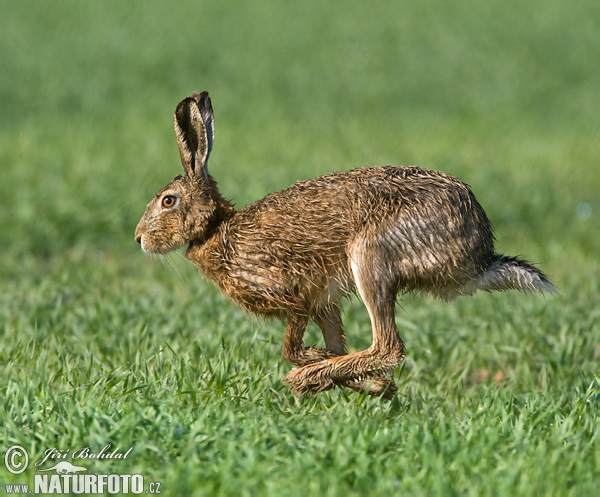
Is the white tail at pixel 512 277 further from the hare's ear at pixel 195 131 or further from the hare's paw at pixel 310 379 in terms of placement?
the hare's ear at pixel 195 131

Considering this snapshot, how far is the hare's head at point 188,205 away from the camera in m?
4.35

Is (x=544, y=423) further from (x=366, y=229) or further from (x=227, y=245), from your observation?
(x=227, y=245)

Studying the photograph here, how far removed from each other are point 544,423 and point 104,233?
5588 millimetres

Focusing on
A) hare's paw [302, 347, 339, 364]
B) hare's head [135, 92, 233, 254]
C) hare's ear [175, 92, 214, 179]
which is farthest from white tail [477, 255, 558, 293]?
hare's ear [175, 92, 214, 179]

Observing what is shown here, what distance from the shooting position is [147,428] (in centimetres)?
355

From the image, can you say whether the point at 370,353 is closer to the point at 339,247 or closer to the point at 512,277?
the point at 339,247

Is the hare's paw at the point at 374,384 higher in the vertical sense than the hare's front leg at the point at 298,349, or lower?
lower

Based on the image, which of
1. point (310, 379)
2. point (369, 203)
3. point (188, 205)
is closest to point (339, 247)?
point (369, 203)

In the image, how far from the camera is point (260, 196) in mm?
8539

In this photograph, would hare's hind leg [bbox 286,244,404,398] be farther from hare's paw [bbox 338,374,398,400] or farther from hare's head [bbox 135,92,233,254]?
hare's head [bbox 135,92,233,254]

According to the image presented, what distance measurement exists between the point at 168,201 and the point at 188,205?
0.38 ft

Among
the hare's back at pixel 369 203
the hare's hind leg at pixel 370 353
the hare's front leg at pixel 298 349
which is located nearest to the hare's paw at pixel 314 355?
the hare's front leg at pixel 298 349

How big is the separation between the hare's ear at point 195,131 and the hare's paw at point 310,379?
115 centimetres

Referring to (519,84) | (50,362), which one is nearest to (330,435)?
(50,362)
